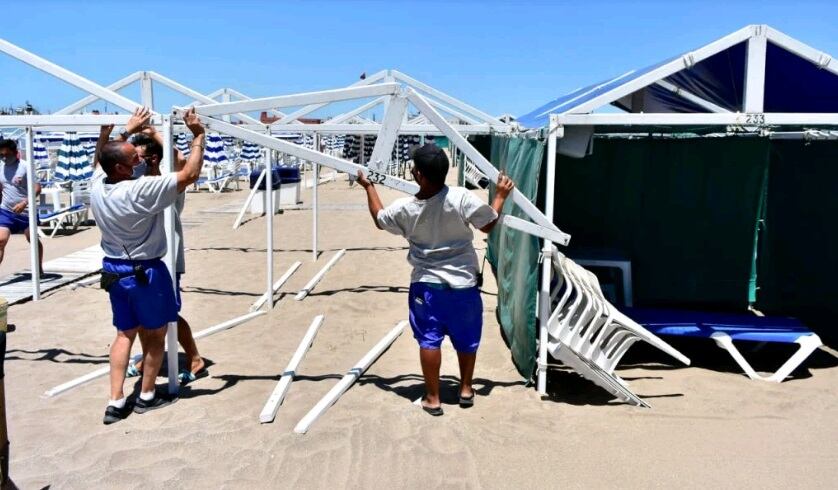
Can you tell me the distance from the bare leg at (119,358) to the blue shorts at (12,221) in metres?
4.42

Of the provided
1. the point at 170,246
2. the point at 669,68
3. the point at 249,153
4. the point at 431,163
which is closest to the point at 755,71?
the point at 669,68

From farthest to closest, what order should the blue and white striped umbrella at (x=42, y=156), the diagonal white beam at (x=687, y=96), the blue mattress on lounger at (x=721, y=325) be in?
1. the blue and white striped umbrella at (x=42, y=156)
2. the diagonal white beam at (x=687, y=96)
3. the blue mattress on lounger at (x=721, y=325)

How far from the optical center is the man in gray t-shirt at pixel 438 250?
150 inches

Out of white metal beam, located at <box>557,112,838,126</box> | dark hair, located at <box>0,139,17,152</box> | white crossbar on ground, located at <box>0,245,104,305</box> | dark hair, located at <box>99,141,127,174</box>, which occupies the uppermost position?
white metal beam, located at <box>557,112,838,126</box>

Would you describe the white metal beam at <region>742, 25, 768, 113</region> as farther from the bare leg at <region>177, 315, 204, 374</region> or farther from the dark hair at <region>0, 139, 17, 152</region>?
the dark hair at <region>0, 139, 17, 152</region>

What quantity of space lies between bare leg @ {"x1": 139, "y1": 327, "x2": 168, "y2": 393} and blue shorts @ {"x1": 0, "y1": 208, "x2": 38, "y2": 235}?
4.44m

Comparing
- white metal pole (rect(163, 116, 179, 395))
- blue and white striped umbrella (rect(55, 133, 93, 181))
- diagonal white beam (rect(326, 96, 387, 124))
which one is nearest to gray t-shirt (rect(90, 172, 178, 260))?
white metal pole (rect(163, 116, 179, 395))

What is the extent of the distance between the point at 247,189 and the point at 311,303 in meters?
16.8

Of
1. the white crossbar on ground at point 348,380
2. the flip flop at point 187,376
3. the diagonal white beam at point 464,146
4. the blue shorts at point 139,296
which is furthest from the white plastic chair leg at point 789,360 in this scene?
the blue shorts at point 139,296

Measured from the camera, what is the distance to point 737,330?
5.07 m

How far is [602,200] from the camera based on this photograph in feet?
22.5

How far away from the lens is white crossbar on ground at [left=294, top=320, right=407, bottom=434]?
394 centimetres

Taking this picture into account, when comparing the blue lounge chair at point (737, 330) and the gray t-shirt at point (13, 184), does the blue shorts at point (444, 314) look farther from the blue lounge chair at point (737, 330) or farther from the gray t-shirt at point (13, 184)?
the gray t-shirt at point (13, 184)

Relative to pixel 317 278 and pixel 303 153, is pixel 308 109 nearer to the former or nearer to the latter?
pixel 317 278
